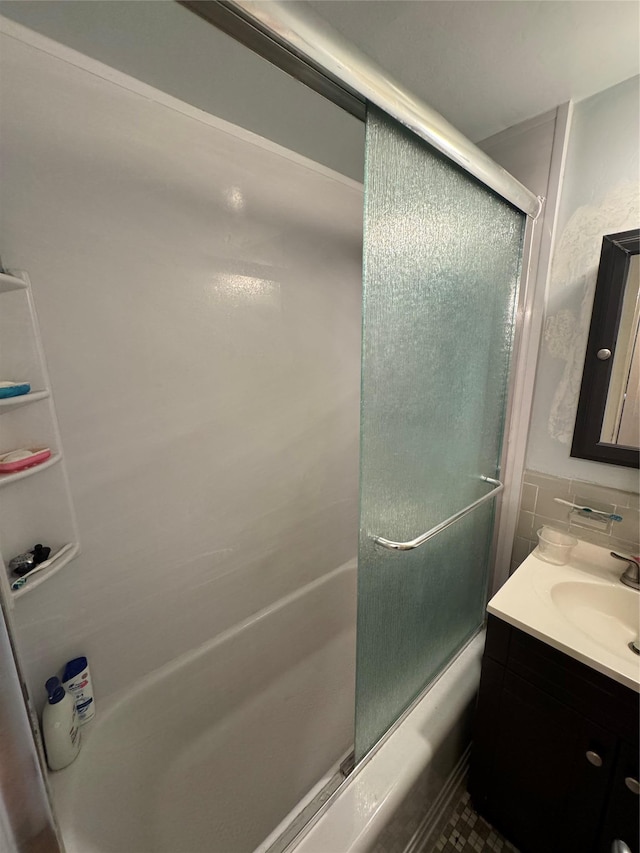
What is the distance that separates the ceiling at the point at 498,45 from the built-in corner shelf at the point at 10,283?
3.19 feet

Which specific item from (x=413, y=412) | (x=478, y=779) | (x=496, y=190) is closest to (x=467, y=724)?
(x=478, y=779)

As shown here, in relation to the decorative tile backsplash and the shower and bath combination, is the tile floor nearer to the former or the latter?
the shower and bath combination

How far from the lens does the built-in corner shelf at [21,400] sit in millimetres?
805

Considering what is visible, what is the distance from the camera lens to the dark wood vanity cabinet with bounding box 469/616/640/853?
78cm

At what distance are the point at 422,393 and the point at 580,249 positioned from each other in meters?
0.78

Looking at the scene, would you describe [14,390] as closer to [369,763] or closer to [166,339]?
[166,339]

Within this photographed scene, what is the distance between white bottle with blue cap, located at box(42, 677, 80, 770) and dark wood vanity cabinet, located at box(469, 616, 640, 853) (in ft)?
3.98

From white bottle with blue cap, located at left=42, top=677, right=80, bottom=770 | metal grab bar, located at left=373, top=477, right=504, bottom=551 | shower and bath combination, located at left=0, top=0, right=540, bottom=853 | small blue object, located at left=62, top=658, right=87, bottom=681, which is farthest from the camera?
small blue object, located at left=62, top=658, right=87, bottom=681

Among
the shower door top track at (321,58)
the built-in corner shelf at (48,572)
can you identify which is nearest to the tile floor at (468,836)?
the built-in corner shelf at (48,572)

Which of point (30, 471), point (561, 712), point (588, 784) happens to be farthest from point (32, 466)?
point (588, 784)

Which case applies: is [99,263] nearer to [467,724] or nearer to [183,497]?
[183,497]

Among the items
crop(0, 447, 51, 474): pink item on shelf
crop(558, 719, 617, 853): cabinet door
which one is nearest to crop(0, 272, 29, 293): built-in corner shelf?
crop(0, 447, 51, 474): pink item on shelf

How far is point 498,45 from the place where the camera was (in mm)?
865

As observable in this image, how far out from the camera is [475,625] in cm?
141
